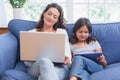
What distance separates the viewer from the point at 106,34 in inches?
87.8

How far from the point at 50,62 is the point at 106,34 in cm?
78

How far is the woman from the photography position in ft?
5.42

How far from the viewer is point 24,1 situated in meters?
2.73

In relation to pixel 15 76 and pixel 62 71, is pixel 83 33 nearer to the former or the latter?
pixel 62 71

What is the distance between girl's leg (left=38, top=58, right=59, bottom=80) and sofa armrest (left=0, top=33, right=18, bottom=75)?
0.35 meters

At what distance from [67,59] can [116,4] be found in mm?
1369

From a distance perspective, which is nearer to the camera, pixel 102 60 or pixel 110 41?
pixel 102 60

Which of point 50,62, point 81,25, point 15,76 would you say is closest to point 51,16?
point 81,25

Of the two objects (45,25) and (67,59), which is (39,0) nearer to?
(45,25)

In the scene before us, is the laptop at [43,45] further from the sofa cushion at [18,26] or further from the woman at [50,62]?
the sofa cushion at [18,26]

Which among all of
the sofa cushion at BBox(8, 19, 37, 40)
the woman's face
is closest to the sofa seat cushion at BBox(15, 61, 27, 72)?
the sofa cushion at BBox(8, 19, 37, 40)

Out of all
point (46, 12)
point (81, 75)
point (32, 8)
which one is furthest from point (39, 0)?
point (81, 75)

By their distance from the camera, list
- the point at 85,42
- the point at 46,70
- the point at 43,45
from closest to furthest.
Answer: the point at 46,70 → the point at 43,45 → the point at 85,42

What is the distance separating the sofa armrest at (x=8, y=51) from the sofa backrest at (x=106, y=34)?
0.44ft
